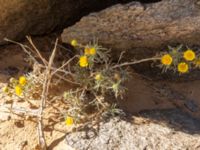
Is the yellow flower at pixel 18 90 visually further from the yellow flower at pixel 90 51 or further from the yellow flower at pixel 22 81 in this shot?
the yellow flower at pixel 90 51

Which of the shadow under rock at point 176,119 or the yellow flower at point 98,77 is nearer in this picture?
the yellow flower at point 98,77

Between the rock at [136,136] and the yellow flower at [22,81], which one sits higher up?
the yellow flower at [22,81]

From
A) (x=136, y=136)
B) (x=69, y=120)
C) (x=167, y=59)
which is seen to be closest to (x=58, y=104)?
(x=69, y=120)

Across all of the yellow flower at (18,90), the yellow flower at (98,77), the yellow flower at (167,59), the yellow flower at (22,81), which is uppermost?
the yellow flower at (167,59)

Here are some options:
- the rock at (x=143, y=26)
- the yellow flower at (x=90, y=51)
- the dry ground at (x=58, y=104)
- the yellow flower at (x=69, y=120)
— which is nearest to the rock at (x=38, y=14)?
the dry ground at (x=58, y=104)

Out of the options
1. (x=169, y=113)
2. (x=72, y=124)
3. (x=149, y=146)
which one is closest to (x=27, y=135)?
(x=72, y=124)

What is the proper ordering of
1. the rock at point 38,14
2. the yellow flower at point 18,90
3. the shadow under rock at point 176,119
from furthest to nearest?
the rock at point 38,14, the shadow under rock at point 176,119, the yellow flower at point 18,90
